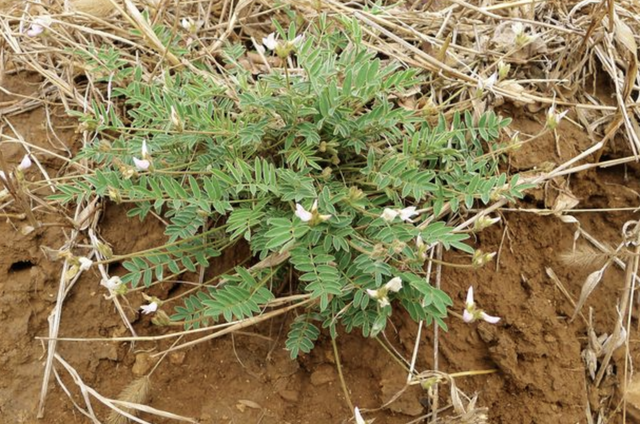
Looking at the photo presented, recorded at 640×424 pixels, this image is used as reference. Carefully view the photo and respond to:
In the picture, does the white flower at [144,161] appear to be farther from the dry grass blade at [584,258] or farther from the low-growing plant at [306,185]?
the dry grass blade at [584,258]

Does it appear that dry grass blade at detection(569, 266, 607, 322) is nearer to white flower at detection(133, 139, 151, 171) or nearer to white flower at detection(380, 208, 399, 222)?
white flower at detection(380, 208, 399, 222)

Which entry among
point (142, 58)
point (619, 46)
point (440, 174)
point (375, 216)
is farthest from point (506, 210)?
point (142, 58)

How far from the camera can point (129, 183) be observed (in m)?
1.89

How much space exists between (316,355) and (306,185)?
52cm

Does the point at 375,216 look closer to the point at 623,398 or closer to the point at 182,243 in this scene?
the point at 182,243

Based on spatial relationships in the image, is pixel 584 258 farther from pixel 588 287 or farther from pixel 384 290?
pixel 384 290

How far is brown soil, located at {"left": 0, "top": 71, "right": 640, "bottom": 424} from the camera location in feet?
6.38

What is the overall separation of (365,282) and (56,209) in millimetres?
970

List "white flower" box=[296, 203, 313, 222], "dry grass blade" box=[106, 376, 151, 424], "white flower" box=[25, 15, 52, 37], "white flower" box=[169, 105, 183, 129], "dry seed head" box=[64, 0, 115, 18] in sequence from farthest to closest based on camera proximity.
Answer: "dry seed head" box=[64, 0, 115, 18] → "white flower" box=[25, 15, 52, 37] → "dry grass blade" box=[106, 376, 151, 424] → "white flower" box=[169, 105, 183, 129] → "white flower" box=[296, 203, 313, 222]

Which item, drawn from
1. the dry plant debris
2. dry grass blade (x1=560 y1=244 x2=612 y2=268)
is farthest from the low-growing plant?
dry grass blade (x1=560 y1=244 x2=612 y2=268)

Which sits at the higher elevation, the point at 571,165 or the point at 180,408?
the point at 571,165

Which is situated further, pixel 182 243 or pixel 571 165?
pixel 571 165

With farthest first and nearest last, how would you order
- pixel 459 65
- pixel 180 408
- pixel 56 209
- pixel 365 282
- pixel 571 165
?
pixel 459 65 < pixel 571 165 < pixel 56 209 < pixel 180 408 < pixel 365 282

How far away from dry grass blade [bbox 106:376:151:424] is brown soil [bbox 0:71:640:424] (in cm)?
5
